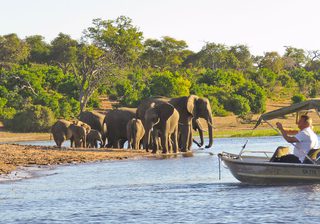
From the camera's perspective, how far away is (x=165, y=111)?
35.4m

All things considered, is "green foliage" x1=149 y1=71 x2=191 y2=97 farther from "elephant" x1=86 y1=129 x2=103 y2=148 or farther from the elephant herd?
"elephant" x1=86 y1=129 x2=103 y2=148

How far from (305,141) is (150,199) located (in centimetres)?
409

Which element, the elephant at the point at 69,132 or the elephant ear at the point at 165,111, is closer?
Result: the elephant ear at the point at 165,111

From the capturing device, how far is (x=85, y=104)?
219ft

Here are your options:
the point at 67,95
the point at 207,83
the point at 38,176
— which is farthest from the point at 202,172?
the point at 207,83

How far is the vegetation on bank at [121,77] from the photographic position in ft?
215

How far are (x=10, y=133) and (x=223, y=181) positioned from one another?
3572cm

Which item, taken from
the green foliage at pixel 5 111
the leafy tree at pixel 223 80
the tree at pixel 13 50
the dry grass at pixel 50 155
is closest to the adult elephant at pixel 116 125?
the dry grass at pixel 50 155

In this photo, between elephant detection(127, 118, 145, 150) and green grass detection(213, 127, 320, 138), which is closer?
elephant detection(127, 118, 145, 150)

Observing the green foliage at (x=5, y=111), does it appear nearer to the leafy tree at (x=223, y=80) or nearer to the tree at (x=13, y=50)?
the leafy tree at (x=223, y=80)

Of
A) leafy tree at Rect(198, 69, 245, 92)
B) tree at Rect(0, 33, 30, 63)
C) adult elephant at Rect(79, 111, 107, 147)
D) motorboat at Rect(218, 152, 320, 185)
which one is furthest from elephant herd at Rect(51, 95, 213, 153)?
tree at Rect(0, 33, 30, 63)

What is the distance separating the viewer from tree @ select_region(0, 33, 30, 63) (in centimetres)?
9456

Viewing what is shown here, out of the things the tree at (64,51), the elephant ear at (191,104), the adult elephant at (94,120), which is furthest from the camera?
the tree at (64,51)

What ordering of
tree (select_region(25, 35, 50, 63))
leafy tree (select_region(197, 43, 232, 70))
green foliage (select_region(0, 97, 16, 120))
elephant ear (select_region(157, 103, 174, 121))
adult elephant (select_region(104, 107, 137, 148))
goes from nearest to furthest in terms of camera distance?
elephant ear (select_region(157, 103, 174, 121)), adult elephant (select_region(104, 107, 137, 148)), green foliage (select_region(0, 97, 16, 120)), tree (select_region(25, 35, 50, 63)), leafy tree (select_region(197, 43, 232, 70))
